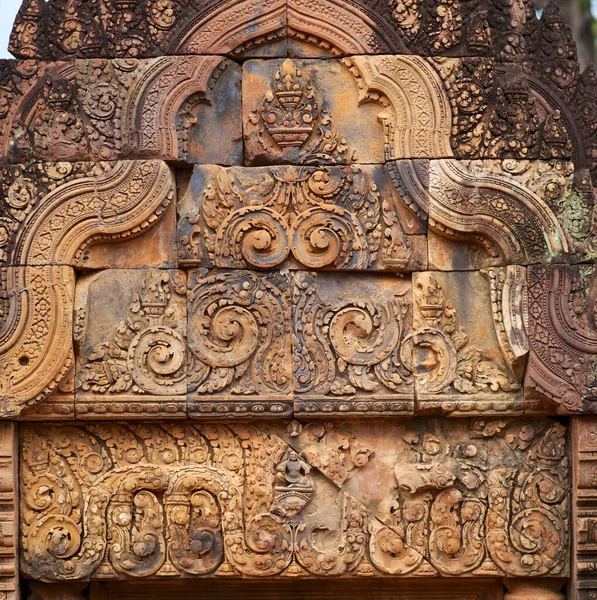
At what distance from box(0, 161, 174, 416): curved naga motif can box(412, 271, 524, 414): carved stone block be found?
150 centimetres

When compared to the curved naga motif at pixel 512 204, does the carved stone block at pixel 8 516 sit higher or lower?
lower

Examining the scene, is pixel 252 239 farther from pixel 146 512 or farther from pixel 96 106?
pixel 146 512

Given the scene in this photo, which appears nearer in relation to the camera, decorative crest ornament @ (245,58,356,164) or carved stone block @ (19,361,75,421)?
carved stone block @ (19,361,75,421)

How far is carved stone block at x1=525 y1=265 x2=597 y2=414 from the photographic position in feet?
19.4

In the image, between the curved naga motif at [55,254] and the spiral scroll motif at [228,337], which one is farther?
the spiral scroll motif at [228,337]

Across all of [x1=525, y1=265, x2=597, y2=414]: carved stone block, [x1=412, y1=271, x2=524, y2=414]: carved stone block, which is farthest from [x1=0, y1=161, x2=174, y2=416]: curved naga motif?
[x1=525, y1=265, x2=597, y2=414]: carved stone block

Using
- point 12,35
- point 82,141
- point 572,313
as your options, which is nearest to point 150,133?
point 82,141

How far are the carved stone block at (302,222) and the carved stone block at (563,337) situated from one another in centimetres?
67

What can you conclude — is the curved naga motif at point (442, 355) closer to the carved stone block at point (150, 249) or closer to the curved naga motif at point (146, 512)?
the curved naga motif at point (146, 512)

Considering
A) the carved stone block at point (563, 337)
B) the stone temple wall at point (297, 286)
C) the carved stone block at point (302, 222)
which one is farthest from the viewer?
the carved stone block at point (302, 222)

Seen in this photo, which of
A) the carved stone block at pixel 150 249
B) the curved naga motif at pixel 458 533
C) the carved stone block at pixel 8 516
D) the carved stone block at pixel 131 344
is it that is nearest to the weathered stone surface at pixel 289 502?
the curved naga motif at pixel 458 533

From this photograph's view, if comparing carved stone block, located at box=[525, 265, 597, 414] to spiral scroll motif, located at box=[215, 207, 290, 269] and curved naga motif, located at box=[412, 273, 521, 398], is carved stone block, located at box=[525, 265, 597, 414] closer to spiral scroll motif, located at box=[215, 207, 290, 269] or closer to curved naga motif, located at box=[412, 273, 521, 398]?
curved naga motif, located at box=[412, 273, 521, 398]

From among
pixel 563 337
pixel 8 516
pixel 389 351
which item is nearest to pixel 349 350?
pixel 389 351

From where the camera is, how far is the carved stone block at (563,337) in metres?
5.92
